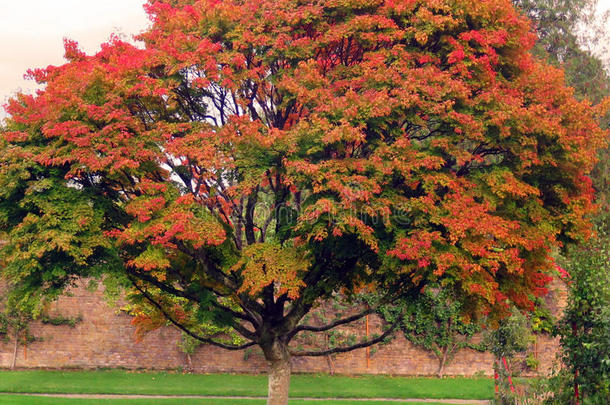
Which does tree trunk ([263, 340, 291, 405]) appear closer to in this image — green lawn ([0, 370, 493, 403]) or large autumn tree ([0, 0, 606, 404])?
large autumn tree ([0, 0, 606, 404])

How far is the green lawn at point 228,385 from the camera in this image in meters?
18.0

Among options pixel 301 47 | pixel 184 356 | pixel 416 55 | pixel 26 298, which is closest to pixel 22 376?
pixel 184 356

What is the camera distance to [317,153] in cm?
1085

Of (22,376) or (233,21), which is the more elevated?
(233,21)

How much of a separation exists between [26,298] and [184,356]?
1069 centimetres

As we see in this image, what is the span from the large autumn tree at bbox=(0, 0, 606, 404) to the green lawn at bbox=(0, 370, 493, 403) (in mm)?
6947

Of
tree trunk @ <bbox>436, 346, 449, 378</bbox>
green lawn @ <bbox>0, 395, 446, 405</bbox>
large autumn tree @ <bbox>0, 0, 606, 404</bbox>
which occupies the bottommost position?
green lawn @ <bbox>0, 395, 446, 405</bbox>

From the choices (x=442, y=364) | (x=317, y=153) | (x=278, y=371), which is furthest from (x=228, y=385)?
(x=317, y=153)

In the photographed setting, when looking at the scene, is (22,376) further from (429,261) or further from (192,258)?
(429,261)

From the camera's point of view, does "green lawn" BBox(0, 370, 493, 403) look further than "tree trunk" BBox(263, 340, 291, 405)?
Yes

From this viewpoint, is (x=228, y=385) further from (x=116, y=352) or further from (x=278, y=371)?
(x=278, y=371)

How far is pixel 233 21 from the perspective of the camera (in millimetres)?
11609

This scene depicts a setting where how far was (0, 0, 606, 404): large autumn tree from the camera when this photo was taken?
1023cm

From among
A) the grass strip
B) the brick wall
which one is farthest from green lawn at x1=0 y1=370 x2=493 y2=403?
the brick wall
